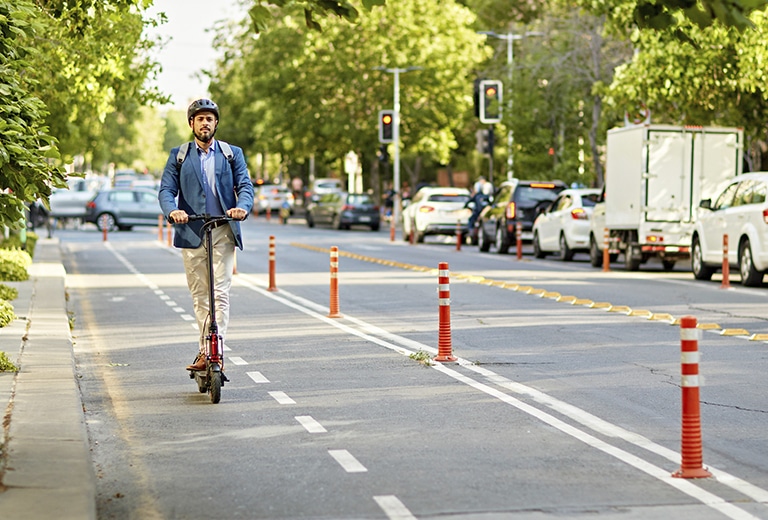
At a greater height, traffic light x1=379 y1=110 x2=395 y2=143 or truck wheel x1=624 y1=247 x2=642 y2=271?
traffic light x1=379 y1=110 x2=395 y2=143

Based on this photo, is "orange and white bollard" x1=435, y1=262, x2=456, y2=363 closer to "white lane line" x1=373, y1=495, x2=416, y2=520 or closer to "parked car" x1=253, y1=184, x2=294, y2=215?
"white lane line" x1=373, y1=495, x2=416, y2=520

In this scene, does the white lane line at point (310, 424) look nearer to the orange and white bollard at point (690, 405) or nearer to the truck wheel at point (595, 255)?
the orange and white bollard at point (690, 405)

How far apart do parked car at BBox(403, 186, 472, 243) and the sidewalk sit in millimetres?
27444

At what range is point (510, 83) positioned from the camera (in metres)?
48.0

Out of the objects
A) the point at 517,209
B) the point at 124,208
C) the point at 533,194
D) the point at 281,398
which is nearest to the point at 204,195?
the point at 281,398

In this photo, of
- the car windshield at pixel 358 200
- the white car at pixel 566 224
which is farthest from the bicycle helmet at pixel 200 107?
the car windshield at pixel 358 200

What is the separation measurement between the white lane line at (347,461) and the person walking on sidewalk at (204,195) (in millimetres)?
2337

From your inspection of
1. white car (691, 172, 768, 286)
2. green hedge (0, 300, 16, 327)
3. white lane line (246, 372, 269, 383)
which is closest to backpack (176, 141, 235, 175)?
white lane line (246, 372, 269, 383)

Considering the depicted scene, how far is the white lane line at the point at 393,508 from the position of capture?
686 cm

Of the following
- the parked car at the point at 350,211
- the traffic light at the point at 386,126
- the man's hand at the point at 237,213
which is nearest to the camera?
the man's hand at the point at 237,213

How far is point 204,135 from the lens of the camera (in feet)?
35.1

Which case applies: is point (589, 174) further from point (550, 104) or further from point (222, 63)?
point (222, 63)

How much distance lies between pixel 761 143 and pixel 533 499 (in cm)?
3314

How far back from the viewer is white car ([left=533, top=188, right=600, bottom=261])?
106 ft
